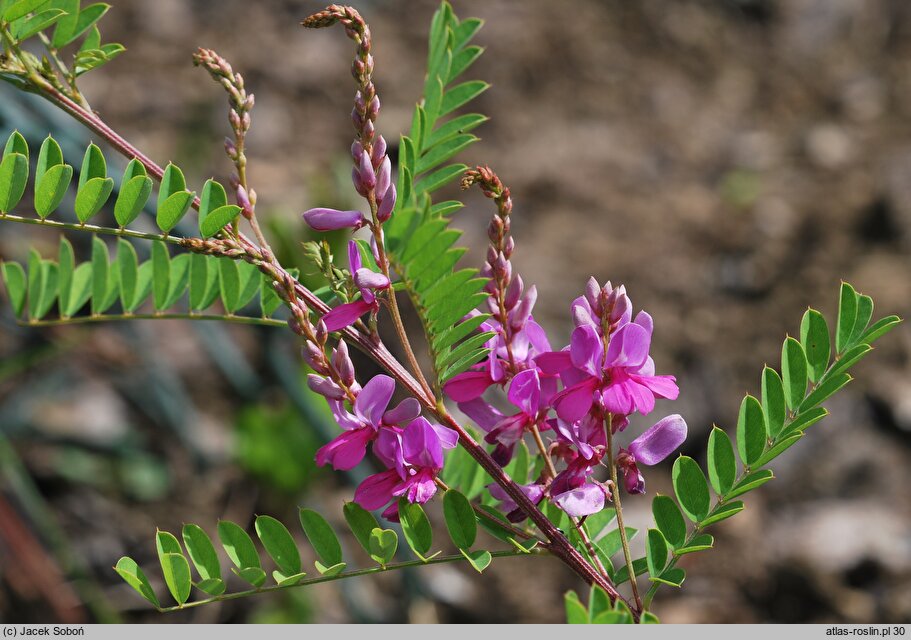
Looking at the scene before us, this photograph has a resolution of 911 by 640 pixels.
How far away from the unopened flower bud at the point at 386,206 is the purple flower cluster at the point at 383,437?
103mm

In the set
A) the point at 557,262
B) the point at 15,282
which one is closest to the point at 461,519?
the point at 15,282

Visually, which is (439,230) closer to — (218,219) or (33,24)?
(218,219)

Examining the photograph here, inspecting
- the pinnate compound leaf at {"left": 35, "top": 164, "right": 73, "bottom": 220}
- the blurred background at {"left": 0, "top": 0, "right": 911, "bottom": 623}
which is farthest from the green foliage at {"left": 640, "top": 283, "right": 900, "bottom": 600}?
the blurred background at {"left": 0, "top": 0, "right": 911, "bottom": 623}

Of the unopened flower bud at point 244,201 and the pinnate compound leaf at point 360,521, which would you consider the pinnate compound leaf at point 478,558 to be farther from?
the unopened flower bud at point 244,201

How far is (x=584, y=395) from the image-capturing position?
26.0 inches

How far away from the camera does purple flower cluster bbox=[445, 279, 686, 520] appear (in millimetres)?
656

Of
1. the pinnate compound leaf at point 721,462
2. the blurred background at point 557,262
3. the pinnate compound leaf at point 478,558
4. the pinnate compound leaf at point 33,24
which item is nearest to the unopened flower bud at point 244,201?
the pinnate compound leaf at point 33,24

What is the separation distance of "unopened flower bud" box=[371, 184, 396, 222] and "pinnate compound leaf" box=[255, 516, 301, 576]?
292 millimetres

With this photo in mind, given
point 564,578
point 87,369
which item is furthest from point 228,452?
point 564,578

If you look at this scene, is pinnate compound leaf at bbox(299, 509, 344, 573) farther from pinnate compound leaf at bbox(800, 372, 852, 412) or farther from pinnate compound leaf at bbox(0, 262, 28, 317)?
pinnate compound leaf at bbox(0, 262, 28, 317)

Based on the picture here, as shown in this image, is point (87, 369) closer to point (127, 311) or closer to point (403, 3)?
point (127, 311)

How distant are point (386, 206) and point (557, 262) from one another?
2.53m
